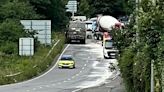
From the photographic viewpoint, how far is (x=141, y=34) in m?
15.7

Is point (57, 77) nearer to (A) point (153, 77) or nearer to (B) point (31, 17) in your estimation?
(B) point (31, 17)

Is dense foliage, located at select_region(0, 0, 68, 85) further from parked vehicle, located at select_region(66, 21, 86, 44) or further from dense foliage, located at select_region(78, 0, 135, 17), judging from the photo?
dense foliage, located at select_region(78, 0, 135, 17)

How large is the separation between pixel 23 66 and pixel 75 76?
4.58 metres

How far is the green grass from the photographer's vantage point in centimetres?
4795

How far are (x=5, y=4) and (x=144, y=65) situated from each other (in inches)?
2207

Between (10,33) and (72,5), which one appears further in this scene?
(72,5)

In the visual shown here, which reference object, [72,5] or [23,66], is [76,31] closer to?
[23,66]

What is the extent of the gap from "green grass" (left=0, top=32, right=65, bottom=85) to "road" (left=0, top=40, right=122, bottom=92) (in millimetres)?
819

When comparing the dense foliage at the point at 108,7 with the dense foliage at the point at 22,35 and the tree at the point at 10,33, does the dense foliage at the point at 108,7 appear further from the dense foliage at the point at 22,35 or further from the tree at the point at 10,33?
the tree at the point at 10,33

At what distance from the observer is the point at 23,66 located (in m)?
52.1

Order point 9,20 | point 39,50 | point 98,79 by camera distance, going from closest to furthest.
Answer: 1. point 98,79
2. point 39,50
3. point 9,20

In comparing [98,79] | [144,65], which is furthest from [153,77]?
[98,79]

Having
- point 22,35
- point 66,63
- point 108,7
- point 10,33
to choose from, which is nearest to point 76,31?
point 22,35

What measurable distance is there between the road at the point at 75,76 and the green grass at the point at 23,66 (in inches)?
32.3
